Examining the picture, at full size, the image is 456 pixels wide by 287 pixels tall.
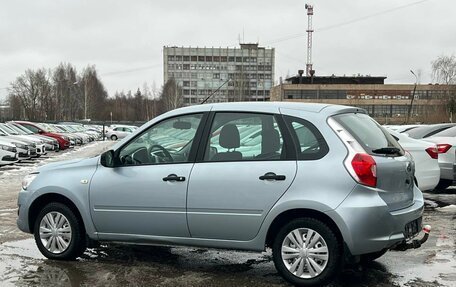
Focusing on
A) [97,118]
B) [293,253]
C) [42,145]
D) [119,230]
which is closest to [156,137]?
[119,230]

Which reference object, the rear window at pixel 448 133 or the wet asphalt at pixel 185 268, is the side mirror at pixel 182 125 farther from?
the rear window at pixel 448 133

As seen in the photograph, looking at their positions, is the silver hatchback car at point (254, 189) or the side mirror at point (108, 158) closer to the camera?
the silver hatchback car at point (254, 189)

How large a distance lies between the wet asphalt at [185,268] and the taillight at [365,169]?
3.55 feet

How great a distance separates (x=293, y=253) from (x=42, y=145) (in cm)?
2144

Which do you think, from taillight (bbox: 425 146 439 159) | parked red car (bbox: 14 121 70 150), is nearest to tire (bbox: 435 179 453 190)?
taillight (bbox: 425 146 439 159)

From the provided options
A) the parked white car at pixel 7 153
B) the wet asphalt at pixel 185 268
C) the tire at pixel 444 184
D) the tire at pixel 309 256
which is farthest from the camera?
the parked white car at pixel 7 153

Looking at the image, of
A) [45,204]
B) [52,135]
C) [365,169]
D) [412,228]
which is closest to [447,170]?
[412,228]

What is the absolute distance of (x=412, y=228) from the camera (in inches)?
196

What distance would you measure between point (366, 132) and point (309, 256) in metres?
1.33

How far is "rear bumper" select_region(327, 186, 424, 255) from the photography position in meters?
4.50

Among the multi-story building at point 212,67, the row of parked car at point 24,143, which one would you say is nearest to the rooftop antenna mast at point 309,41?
the multi-story building at point 212,67

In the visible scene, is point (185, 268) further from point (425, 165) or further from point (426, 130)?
point (426, 130)

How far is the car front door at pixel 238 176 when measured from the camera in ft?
15.7

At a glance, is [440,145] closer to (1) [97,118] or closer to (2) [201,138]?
(2) [201,138]
